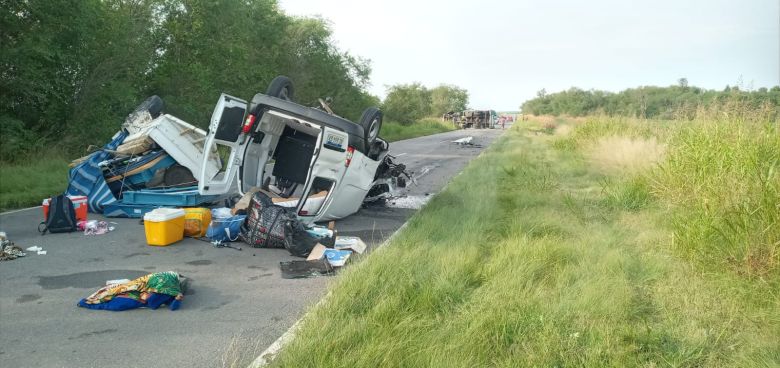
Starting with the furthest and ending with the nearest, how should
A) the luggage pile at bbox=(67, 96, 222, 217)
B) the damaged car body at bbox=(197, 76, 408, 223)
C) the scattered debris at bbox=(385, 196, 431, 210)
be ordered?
the scattered debris at bbox=(385, 196, 431, 210) → the luggage pile at bbox=(67, 96, 222, 217) → the damaged car body at bbox=(197, 76, 408, 223)

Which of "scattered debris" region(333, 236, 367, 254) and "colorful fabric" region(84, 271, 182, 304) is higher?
"colorful fabric" region(84, 271, 182, 304)

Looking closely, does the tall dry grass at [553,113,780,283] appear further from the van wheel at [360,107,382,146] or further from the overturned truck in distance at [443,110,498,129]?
the overturned truck in distance at [443,110,498,129]

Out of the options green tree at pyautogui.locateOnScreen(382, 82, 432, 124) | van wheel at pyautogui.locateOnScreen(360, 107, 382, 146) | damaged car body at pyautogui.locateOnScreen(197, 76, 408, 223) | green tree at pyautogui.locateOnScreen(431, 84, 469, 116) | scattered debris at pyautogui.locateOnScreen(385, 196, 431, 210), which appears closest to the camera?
damaged car body at pyautogui.locateOnScreen(197, 76, 408, 223)

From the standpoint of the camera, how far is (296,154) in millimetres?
8742

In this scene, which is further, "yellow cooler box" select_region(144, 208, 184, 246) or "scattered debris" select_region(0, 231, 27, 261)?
"yellow cooler box" select_region(144, 208, 184, 246)

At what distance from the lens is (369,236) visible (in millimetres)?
7250

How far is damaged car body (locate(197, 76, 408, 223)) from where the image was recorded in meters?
7.01

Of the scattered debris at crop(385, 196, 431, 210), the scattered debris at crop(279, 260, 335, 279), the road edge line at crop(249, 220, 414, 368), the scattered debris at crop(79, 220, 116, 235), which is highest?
the scattered debris at crop(79, 220, 116, 235)

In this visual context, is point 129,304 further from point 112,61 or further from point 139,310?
point 112,61

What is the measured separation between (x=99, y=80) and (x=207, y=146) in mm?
9779

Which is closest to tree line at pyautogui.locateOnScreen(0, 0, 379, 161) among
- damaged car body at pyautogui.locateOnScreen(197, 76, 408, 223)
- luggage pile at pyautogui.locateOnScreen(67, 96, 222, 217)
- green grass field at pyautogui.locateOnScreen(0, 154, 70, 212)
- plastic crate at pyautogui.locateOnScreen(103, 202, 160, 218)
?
green grass field at pyautogui.locateOnScreen(0, 154, 70, 212)

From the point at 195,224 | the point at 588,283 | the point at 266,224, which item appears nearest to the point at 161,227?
the point at 195,224

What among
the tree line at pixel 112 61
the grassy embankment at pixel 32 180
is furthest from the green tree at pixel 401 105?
the grassy embankment at pixel 32 180

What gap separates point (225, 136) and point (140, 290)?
12.0 feet
